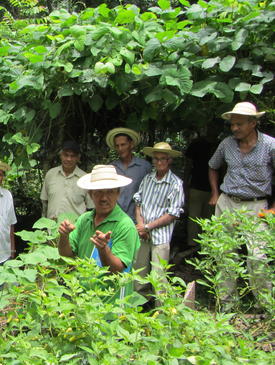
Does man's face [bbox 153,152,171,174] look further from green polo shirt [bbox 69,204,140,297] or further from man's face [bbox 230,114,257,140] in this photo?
green polo shirt [bbox 69,204,140,297]

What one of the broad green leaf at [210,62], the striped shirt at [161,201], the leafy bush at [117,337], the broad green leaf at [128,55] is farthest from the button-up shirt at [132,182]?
the leafy bush at [117,337]

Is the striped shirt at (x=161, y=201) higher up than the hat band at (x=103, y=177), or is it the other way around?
the hat band at (x=103, y=177)

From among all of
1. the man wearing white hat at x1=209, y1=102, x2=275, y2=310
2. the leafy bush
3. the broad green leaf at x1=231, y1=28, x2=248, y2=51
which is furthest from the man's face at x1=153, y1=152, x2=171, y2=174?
the leafy bush

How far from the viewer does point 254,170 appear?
379cm

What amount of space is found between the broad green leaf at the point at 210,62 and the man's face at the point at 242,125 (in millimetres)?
502

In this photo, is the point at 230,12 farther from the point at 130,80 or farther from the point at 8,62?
the point at 8,62

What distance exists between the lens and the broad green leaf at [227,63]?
3.95 m

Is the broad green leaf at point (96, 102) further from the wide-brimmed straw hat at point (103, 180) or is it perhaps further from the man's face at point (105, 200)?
the man's face at point (105, 200)

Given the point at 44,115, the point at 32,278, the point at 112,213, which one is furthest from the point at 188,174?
the point at 32,278

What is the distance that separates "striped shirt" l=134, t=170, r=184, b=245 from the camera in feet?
13.3

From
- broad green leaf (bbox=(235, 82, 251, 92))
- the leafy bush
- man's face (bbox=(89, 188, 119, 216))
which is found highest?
broad green leaf (bbox=(235, 82, 251, 92))

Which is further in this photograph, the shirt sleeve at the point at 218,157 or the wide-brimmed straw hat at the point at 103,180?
the shirt sleeve at the point at 218,157

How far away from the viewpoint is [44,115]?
15.4 ft

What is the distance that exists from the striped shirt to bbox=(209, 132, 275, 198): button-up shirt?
457mm
